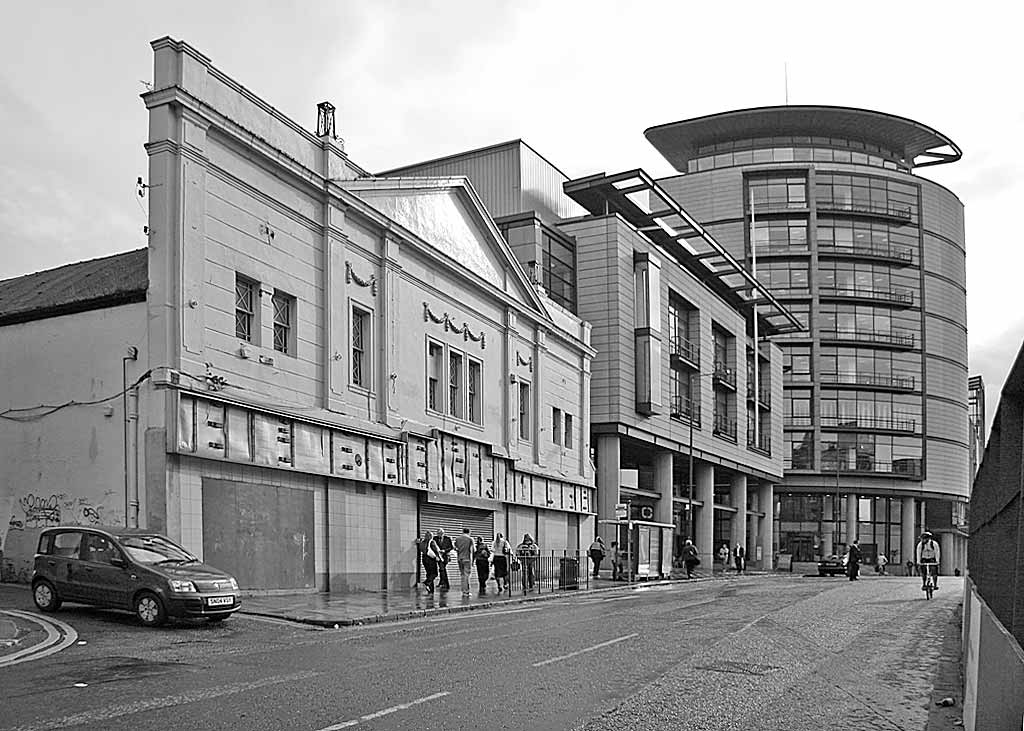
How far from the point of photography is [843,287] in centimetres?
9556

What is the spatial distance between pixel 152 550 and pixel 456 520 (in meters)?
17.5

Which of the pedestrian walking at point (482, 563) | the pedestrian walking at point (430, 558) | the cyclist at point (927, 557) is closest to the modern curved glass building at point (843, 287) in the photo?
the cyclist at point (927, 557)

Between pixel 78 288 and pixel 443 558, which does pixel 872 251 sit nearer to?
pixel 443 558

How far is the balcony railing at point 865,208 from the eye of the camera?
308 ft

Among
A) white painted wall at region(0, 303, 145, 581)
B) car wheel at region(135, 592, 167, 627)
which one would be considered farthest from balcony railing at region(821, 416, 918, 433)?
car wheel at region(135, 592, 167, 627)

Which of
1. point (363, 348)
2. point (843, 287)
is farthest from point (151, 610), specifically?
point (843, 287)

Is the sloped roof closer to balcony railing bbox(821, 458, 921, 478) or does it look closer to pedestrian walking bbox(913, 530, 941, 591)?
pedestrian walking bbox(913, 530, 941, 591)

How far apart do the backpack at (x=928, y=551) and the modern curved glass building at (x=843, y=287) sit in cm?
6392

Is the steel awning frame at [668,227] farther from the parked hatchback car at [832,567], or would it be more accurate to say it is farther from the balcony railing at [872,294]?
the balcony railing at [872,294]

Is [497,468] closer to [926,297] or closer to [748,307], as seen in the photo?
[748,307]

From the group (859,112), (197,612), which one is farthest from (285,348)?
(859,112)

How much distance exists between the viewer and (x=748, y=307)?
2950 inches

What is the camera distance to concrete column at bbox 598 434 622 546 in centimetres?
5141

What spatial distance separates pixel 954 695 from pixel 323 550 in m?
18.1
